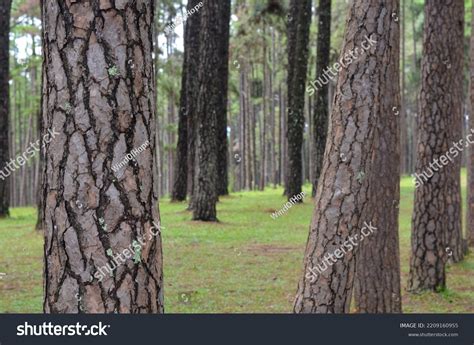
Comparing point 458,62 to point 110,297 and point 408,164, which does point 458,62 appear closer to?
point 110,297

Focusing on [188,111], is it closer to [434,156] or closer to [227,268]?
[227,268]

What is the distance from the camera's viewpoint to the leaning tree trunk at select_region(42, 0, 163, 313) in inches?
113

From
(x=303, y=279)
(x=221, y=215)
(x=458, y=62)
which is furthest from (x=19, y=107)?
(x=303, y=279)

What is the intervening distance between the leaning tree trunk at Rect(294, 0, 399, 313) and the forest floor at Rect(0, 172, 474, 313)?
2491mm

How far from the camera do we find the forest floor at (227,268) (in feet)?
26.7

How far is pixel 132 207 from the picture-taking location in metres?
2.91

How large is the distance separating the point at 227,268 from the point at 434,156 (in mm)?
3901

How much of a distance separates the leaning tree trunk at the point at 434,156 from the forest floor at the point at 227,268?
45cm

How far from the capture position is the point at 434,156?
8.72 metres

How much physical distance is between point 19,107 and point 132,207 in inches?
1754

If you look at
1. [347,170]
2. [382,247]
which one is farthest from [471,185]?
[347,170]

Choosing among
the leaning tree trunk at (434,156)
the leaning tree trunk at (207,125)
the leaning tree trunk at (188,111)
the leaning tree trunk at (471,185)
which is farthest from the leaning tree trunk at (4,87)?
the leaning tree trunk at (434,156)

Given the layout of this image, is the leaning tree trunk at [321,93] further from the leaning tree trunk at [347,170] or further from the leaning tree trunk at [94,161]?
the leaning tree trunk at [94,161]

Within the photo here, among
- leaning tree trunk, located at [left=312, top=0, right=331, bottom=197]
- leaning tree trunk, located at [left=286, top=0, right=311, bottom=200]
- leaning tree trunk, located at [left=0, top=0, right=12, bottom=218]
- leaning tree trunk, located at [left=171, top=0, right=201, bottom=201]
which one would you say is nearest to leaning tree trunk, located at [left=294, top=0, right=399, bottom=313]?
leaning tree trunk, located at [left=171, top=0, right=201, bottom=201]
